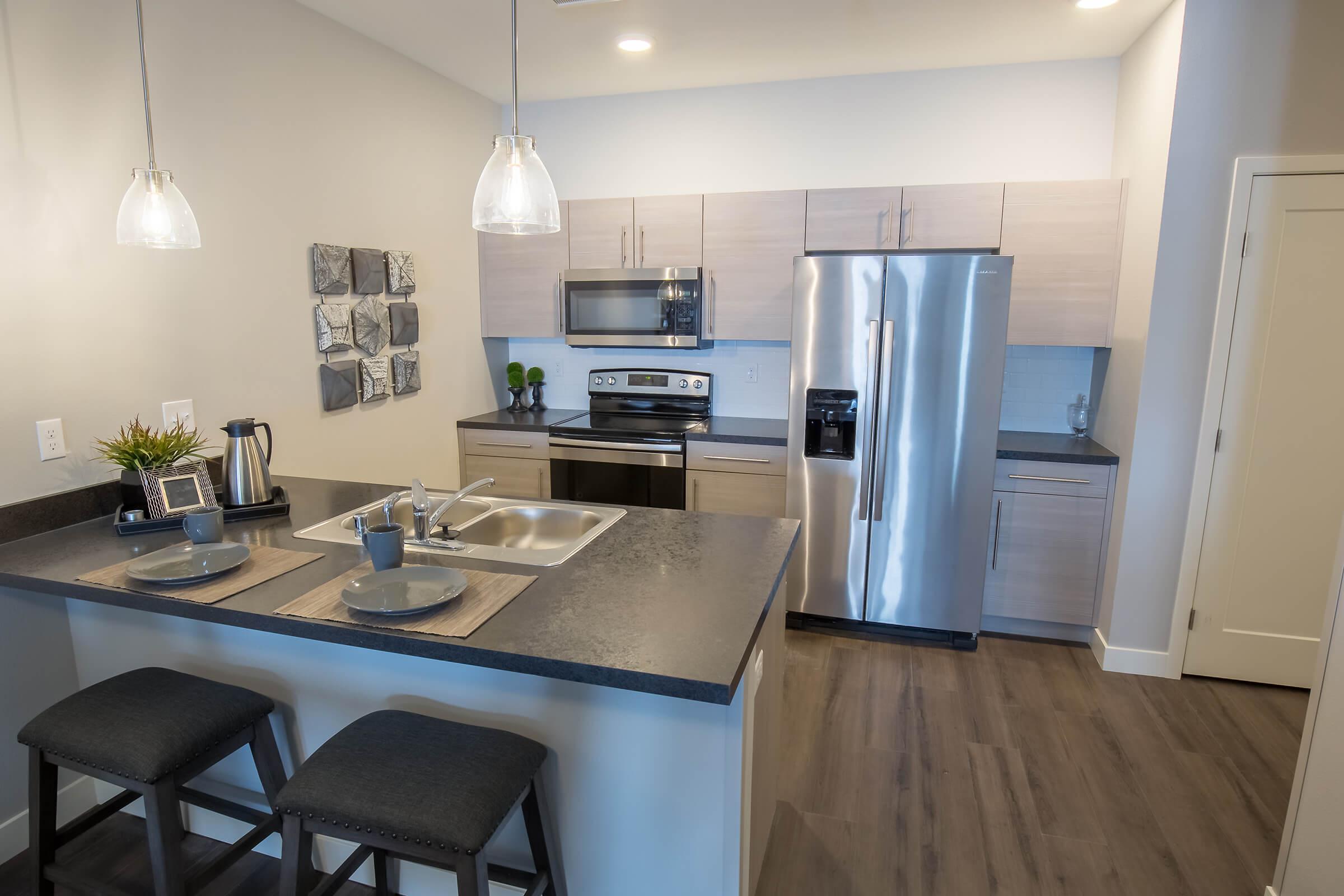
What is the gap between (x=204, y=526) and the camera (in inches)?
71.7

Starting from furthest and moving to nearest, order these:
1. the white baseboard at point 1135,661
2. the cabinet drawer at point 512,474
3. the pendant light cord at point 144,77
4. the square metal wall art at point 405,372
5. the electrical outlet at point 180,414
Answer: the cabinet drawer at point 512,474
the square metal wall art at point 405,372
the white baseboard at point 1135,661
the electrical outlet at point 180,414
the pendant light cord at point 144,77

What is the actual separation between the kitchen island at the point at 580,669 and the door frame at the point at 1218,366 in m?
1.88

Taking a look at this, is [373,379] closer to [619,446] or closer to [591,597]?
[619,446]

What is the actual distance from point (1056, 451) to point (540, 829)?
2622 millimetres

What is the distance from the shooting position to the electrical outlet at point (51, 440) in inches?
76.3

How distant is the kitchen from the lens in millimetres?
1716

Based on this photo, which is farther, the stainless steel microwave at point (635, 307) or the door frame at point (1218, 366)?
the stainless steel microwave at point (635, 307)

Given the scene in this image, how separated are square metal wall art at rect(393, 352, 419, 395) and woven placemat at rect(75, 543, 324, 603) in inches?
64.0

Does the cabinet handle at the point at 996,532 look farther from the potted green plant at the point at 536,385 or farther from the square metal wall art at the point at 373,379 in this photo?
the square metal wall art at the point at 373,379

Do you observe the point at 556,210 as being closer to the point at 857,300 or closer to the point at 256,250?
the point at 256,250

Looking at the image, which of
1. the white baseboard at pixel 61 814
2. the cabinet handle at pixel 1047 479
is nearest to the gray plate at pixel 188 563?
the white baseboard at pixel 61 814

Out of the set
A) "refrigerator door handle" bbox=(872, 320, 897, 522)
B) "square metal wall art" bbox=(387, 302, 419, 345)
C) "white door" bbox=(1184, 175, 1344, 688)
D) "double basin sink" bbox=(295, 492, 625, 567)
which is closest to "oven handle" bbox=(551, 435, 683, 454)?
"square metal wall art" bbox=(387, 302, 419, 345)

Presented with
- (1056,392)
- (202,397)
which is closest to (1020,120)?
(1056,392)

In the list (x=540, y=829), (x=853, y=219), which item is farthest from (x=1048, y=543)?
(x=540, y=829)
